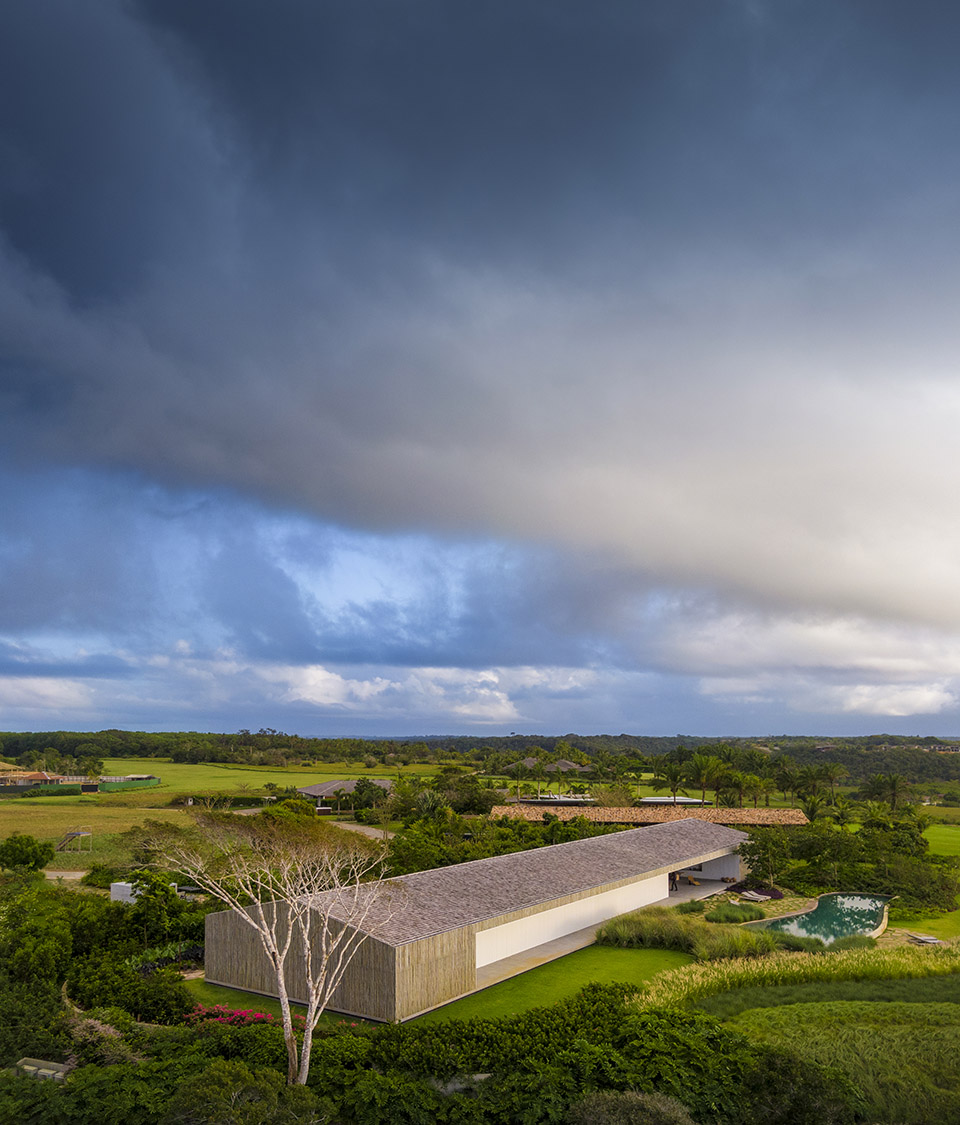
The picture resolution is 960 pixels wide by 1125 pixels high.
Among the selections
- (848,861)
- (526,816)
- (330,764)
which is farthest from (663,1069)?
(330,764)

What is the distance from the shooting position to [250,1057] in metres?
15.9

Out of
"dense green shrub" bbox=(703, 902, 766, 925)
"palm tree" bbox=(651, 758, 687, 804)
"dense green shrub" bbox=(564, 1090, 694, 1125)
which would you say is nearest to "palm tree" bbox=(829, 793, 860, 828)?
"palm tree" bbox=(651, 758, 687, 804)

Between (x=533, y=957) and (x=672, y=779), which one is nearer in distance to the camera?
(x=533, y=957)

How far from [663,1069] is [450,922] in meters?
8.88

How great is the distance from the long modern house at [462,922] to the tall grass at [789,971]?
5101mm

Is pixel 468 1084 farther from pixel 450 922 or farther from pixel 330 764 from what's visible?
pixel 330 764

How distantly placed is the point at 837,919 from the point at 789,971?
43.5ft

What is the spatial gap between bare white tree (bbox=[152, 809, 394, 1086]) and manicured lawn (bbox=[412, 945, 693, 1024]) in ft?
10.5

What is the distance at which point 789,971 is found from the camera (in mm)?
23250

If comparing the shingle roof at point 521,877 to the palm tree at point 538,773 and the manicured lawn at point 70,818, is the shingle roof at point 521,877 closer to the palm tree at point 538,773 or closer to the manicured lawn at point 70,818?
the manicured lawn at point 70,818

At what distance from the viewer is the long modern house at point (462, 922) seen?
2011 centimetres

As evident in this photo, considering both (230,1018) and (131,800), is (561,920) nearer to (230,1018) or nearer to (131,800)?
(230,1018)

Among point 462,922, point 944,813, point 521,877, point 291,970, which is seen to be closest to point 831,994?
point 521,877

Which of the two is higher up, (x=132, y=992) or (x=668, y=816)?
(x=132, y=992)
